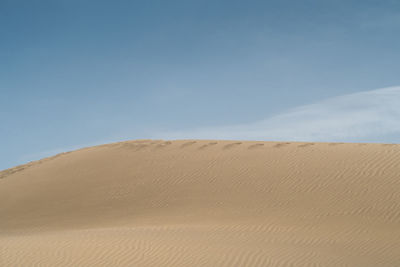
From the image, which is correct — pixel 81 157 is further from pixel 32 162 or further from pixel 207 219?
pixel 207 219

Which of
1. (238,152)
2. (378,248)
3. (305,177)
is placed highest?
(238,152)

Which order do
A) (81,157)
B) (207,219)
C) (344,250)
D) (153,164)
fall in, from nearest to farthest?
(344,250)
(207,219)
(153,164)
(81,157)

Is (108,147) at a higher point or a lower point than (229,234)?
higher

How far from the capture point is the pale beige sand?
908 cm

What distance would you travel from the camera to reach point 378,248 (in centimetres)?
970

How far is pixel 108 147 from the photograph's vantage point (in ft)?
71.3

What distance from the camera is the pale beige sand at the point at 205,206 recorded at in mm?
9078

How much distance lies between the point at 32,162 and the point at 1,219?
8258 mm

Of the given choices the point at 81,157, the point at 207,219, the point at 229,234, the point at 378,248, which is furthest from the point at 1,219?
the point at 378,248

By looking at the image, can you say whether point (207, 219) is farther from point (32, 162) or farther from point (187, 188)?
point (32, 162)

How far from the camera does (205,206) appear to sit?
14.2m

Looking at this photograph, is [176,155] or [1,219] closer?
[1,219]

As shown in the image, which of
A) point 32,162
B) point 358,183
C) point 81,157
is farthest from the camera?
point 32,162

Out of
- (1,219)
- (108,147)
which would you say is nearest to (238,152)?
(108,147)
